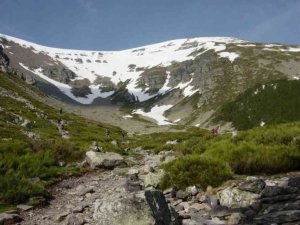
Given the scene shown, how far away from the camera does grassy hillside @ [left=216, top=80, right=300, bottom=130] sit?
453 feet

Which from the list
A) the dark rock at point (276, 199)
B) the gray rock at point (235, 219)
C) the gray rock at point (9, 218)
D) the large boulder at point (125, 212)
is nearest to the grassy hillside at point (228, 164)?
the dark rock at point (276, 199)

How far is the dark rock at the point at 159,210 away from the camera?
31.5 ft

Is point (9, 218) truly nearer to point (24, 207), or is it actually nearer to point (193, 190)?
point (24, 207)

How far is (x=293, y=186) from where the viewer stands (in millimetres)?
12844

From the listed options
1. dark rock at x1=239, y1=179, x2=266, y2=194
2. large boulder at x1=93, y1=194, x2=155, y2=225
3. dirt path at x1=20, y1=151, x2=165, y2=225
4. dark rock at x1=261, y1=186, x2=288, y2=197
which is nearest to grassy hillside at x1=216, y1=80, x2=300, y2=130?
dirt path at x1=20, y1=151, x2=165, y2=225

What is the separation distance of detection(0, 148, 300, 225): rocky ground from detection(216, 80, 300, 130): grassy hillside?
123385 mm

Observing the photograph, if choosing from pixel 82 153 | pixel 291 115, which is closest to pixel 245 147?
pixel 82 153

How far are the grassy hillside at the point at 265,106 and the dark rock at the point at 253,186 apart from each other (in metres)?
124

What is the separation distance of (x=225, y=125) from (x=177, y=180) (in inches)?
5437

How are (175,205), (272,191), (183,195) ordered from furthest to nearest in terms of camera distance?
(183,195) → (175,205) → (272,191)

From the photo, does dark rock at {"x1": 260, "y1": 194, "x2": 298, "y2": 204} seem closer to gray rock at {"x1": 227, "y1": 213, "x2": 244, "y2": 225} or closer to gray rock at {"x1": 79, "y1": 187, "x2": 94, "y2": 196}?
gray rock at {"x1": 227, "y1": 213, "x2": 244, "y2": 225}

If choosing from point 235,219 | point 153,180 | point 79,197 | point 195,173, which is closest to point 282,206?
point 235,219

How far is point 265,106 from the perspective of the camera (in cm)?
14550

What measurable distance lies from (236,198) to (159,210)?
3293 millimetres
